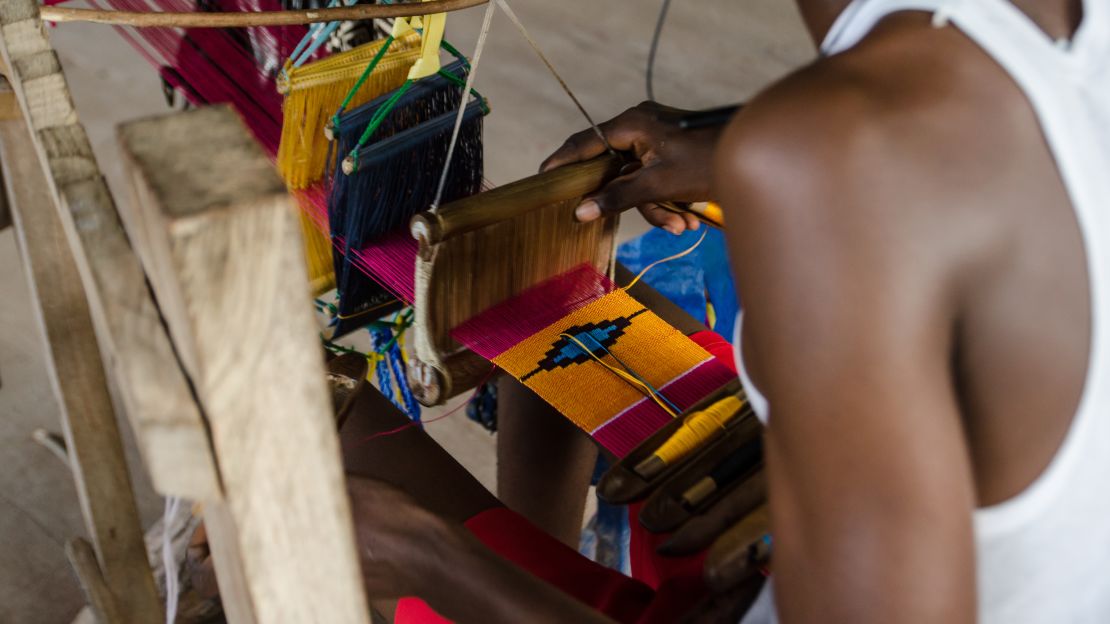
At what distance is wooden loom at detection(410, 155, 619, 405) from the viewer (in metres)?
1.22

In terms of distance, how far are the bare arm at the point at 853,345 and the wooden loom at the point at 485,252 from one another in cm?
66

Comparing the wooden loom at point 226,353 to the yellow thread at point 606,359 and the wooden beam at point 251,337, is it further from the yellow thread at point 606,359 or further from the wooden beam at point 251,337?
the yellow thread at point 606,359

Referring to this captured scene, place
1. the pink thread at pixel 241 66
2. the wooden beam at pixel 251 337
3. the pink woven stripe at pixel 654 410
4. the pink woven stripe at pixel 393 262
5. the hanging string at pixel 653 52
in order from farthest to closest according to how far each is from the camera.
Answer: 1. the hanging string at pixel 653 52
2. the pink thread at pixel 241 66
3. the pink woven stripe at pixel 393 262
4. the pink woven stripe at pixel 654 410
5. the wooden beam at pixel 251 337

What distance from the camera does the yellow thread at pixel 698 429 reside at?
3.40ft

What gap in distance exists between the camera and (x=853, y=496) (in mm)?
574

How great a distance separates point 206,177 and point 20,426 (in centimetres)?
204

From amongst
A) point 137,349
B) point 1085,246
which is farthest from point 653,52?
point 137,349

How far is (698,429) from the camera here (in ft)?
3.49

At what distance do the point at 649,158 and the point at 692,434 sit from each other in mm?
431

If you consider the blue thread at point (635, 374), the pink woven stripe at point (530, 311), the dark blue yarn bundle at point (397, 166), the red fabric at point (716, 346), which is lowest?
the red fabric at point (716, 346)

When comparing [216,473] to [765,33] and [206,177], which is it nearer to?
[206,177]

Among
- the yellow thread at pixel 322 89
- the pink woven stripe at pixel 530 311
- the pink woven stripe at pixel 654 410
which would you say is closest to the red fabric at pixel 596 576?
the pink woven stripe at pixel 654 410

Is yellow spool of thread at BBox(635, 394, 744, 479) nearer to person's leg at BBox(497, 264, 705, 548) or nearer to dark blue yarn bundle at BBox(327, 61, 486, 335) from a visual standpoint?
person's leg at BBox(497, 264, 705, 548)

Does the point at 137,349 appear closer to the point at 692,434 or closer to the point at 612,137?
the point at 692,434
